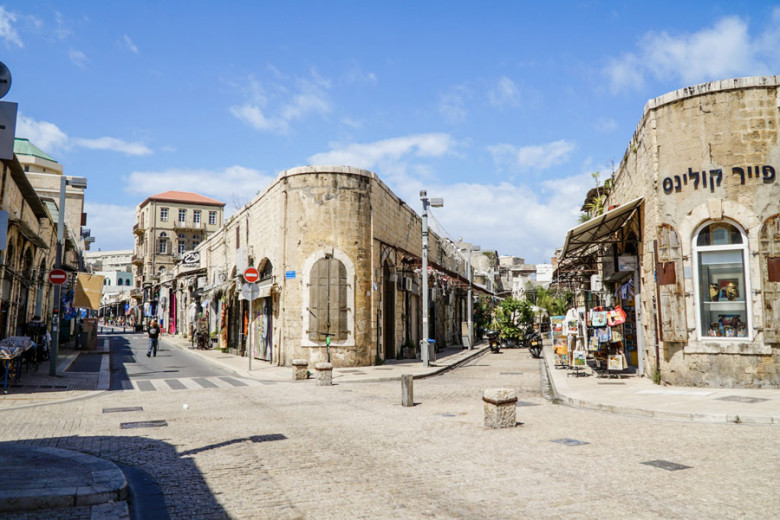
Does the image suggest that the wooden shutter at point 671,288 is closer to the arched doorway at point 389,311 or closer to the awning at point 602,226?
the awning at point 602,226

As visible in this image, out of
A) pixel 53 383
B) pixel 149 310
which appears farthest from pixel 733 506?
pixel 149 310

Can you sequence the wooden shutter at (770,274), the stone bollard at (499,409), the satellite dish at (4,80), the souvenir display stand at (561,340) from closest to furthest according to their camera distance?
the satellite dish at (4,80) → the stone bollard at (499,409) → the wooden shutter at (770,274) → the souvenir display stand at (561,340)

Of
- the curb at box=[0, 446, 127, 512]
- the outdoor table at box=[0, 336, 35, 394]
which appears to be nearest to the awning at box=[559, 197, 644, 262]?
the curb at box=[0, 446, 127, 512]

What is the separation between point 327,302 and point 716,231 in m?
12.6

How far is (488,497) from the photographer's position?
16.7ft

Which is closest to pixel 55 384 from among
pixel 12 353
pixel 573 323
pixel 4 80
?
pixel 12 353

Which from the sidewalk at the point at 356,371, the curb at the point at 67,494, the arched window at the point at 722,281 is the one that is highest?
the arched window at the point at 722,281

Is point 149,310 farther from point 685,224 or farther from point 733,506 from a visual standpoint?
point 733,506

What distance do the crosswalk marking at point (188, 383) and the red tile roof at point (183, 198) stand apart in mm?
65301

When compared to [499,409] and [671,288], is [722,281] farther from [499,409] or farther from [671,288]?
[499,409]

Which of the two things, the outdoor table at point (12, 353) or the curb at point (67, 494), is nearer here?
the curb at point (67, 494)

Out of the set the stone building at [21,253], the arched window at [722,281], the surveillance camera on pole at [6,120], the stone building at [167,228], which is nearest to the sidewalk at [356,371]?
the stone building at [21,253]

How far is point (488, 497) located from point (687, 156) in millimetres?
10817

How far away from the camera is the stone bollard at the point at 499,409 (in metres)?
8.54
